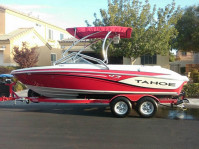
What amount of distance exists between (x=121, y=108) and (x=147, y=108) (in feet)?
2.99

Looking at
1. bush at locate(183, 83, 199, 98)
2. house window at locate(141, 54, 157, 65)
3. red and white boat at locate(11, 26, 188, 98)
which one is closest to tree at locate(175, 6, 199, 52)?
house window at locate(141, 54, 157, 65)

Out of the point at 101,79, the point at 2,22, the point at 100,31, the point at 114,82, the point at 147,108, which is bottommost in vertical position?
the point at 147,108

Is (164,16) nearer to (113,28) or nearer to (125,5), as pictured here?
(125,5)

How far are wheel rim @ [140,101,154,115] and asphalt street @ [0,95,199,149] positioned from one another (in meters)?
0.28

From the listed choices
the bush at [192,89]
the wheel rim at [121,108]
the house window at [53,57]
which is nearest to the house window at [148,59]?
the bush at [192,89]

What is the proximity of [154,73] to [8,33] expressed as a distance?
62.8 feet

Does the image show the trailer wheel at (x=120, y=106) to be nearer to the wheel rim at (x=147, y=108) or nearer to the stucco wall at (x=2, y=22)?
the wheel rim at (x=147, y=108)

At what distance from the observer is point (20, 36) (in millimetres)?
21812

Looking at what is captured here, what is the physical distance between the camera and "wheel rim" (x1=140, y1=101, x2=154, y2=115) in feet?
26.5

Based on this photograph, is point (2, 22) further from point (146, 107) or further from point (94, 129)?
point (94, 129)

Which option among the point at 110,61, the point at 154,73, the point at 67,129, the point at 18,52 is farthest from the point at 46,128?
the point at 110,61

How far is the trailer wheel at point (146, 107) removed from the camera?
316 inches

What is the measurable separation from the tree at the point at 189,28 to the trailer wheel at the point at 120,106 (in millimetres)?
10864

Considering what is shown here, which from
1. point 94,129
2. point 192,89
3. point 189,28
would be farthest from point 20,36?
point 94,129
